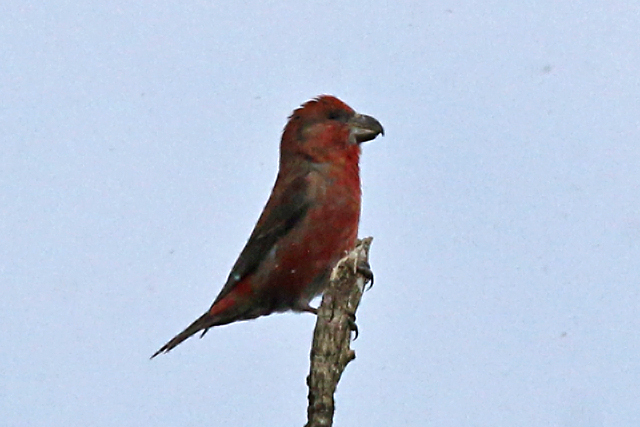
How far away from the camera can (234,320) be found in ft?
21.6

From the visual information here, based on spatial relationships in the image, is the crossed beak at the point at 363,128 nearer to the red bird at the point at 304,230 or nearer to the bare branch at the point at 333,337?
the red bird at the point at 304,230

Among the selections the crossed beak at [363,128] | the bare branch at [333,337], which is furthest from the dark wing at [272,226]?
the bare branch at [333,337]

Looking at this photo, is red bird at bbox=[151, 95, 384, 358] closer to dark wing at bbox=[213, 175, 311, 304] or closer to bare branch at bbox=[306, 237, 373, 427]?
dark wing at bbox=[213, 175, 311, 304]

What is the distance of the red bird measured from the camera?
21.1ft

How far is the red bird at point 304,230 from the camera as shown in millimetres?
6426

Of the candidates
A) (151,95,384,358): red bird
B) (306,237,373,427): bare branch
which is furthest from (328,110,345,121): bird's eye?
(306,237,373,427): bare branch

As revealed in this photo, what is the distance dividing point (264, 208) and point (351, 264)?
2525mm

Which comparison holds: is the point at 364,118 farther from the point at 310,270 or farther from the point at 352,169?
the point at 310,270

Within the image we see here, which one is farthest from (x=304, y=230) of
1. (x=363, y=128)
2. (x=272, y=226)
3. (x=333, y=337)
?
(x=333, y=337)

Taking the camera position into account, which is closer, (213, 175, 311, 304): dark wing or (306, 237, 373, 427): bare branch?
(306, 237, 373, 427): bare branch

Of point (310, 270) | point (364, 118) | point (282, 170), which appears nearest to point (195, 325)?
point (310, 270)

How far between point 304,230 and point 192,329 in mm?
870

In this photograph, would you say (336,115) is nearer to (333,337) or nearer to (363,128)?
(363,128)

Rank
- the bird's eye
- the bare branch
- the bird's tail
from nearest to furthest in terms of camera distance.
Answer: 1. the bare branch
2. the bird's tail
3. the bird's eye
